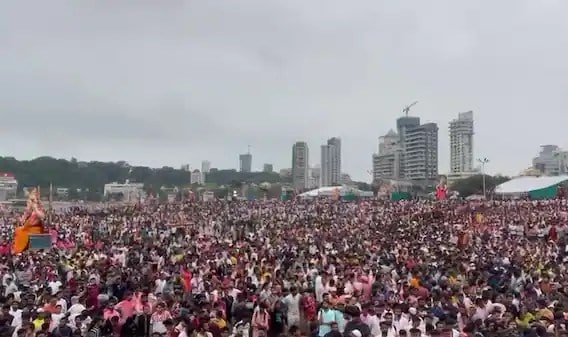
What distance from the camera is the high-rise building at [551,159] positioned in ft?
450

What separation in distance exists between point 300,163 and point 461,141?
38.6m

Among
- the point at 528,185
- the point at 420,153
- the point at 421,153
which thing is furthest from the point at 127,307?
the point at 420,153

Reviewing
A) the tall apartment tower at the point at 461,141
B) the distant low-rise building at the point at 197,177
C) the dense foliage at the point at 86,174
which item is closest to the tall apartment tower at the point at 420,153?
the tall apartment tower at the point at 461,141

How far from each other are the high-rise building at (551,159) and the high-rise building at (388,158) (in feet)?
95.7

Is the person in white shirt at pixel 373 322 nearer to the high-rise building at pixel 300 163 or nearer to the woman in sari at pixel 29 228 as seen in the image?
the woman in sari at pixel 29 228

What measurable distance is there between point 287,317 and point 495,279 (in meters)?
5.09

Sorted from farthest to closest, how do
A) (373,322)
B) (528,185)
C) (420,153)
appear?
(420,153) < (528,185) < (373,322)

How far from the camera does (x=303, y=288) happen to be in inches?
460

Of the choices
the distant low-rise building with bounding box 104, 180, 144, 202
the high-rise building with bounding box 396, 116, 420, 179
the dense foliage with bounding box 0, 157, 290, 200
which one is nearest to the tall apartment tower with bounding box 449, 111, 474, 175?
the high-rise building with bounding box 396, 116, 420, 179

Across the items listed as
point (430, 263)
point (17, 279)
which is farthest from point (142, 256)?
point (430, 263)

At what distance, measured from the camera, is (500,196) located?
52.3 meters

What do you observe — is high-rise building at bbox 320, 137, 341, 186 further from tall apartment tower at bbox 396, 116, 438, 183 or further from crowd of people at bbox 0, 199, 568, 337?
crowd of people at bbox 0, 199, 568, 337

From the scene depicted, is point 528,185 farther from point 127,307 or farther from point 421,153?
point 421,153

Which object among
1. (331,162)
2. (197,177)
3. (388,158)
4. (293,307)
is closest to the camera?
(293,307)
